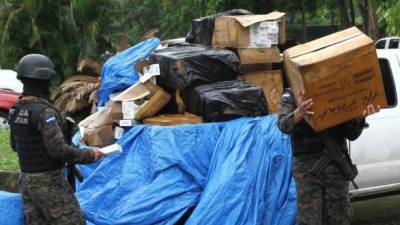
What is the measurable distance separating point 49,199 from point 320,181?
1.90 meters

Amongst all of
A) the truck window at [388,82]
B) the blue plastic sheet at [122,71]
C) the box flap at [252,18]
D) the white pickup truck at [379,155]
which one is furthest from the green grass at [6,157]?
the truck window at [388,82]

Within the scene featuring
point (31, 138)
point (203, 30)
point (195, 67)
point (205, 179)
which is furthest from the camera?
point (203, 30)

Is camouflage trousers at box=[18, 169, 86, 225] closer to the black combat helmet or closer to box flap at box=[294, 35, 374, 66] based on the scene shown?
the black combat helmet

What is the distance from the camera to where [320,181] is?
4.26 metres

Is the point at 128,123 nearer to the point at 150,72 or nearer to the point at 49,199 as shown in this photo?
the point at 150,72

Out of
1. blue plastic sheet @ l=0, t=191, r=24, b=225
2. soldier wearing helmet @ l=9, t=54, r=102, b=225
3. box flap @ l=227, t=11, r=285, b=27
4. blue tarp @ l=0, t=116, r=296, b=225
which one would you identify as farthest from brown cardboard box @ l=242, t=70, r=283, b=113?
blue plastic sheet @ l=0, t=191, r=24, b=225

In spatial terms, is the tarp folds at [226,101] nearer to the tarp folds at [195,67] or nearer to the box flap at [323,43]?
the tarp folds at [195,67]

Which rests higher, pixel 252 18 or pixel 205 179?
pixel 252 18

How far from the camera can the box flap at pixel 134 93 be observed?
19.4 feet

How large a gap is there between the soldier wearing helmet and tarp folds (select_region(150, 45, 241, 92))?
5.11 ft

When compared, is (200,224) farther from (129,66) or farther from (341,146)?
(129,66)

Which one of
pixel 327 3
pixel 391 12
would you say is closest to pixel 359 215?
pixel 391 12

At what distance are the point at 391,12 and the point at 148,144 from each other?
547 cm

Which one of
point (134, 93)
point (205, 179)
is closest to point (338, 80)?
point (205, 179)
